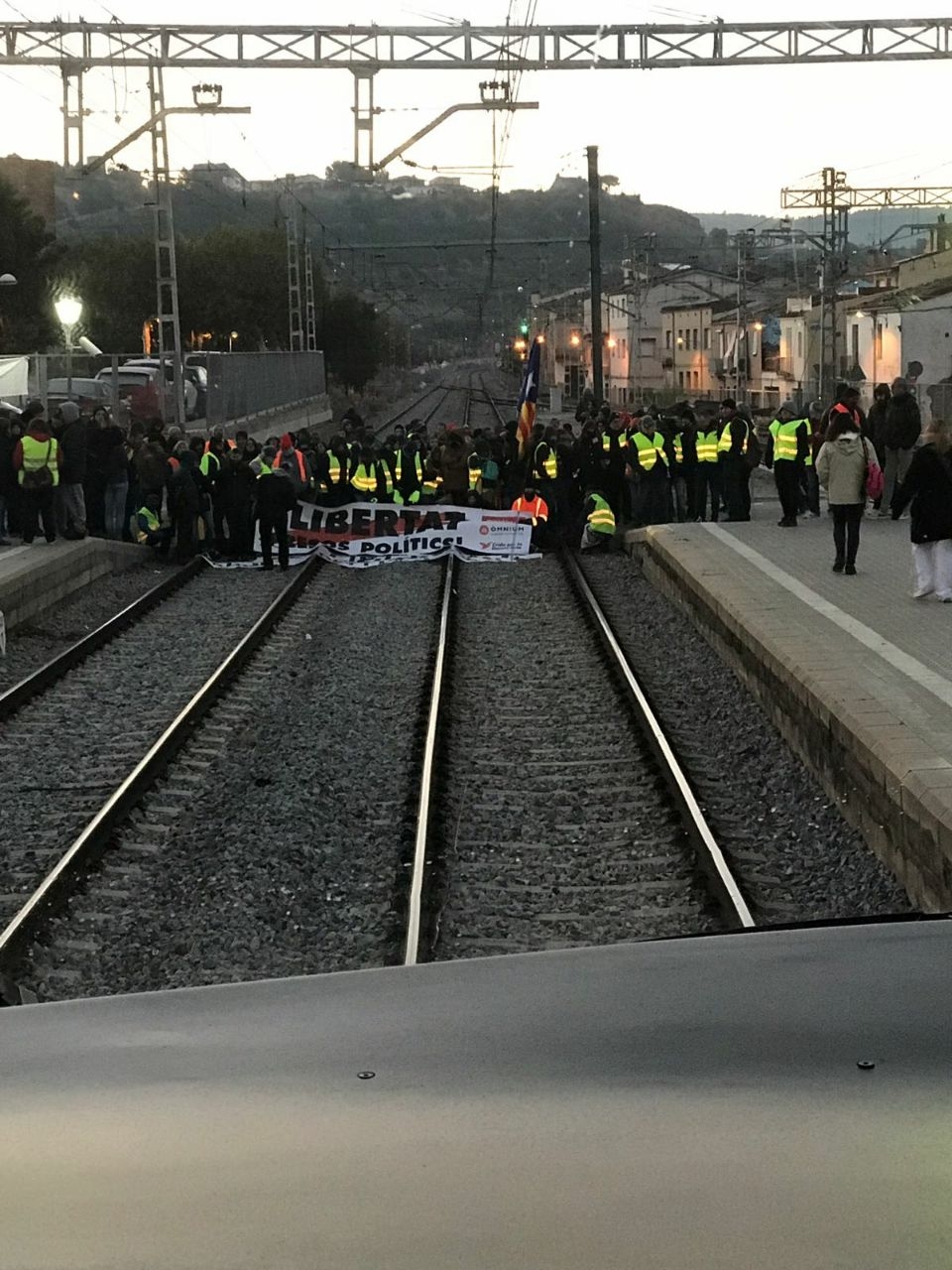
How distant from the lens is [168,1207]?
257 cm

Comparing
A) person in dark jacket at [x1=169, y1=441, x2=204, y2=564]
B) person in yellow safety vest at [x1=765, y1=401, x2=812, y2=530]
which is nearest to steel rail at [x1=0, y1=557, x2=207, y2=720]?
person in dark jacket at [x1=169, y1=441, x2=204, y2=564]

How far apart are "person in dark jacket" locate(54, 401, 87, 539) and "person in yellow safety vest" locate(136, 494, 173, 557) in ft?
5.77

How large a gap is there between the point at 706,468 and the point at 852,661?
42.5ft

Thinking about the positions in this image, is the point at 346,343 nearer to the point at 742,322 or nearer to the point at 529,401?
the point at 742,322

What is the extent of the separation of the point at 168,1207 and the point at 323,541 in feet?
74.4

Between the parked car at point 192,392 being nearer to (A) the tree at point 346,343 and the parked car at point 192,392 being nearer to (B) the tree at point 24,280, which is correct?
(B) the tree at point 24,280

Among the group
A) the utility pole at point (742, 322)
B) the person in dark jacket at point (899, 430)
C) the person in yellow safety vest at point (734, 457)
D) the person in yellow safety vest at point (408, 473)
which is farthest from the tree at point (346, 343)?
the person in dark jacket at point (899, 430)

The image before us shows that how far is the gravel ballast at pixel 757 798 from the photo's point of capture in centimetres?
852

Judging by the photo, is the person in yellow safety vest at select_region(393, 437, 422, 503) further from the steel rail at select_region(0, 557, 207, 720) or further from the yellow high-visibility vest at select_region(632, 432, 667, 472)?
the steel rail at select_region(0, 557, 207, 720)

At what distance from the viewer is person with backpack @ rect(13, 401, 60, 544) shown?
20500 mm

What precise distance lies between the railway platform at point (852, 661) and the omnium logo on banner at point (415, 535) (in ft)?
9.89

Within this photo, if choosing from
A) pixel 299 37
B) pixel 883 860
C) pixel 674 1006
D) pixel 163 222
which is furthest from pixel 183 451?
pixel 674 1006

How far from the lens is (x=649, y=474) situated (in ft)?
82.7

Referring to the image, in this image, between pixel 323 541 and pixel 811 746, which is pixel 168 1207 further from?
pixel 323 541
